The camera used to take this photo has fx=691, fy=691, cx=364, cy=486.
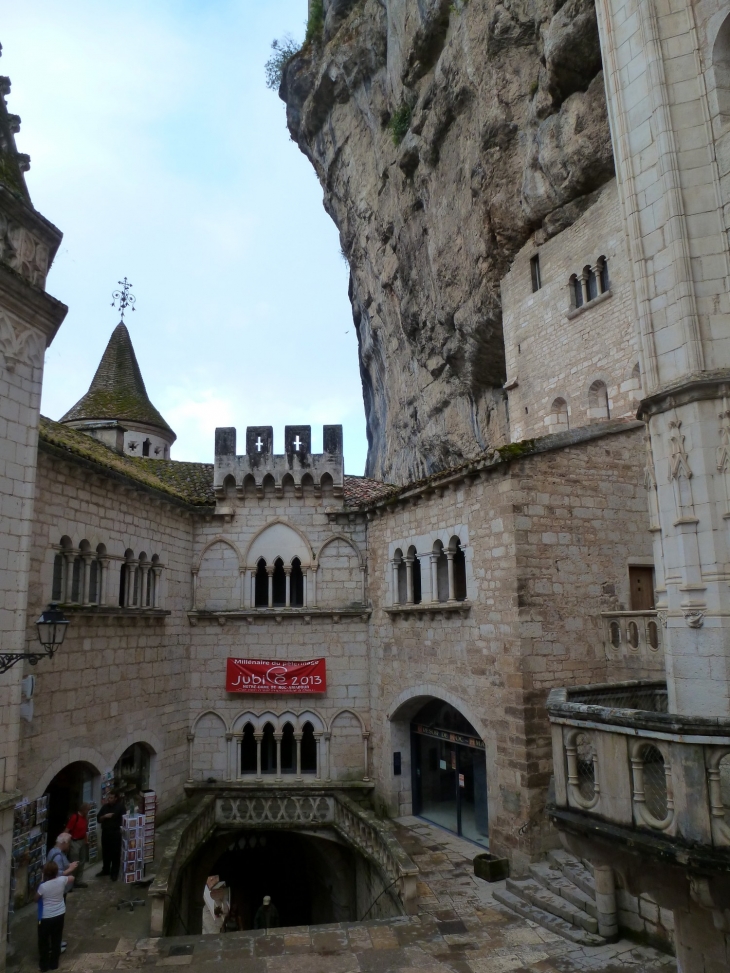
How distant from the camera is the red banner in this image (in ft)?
57.7

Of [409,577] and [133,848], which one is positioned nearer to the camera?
[133,848]

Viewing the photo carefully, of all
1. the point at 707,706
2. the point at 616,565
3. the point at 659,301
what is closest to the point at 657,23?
the point at 659,301

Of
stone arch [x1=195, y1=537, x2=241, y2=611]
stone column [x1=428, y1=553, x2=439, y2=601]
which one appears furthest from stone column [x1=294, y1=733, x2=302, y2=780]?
stone column [x1=428, y1=553, x2=439, y2=601]

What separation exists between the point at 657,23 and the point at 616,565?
8547 mm

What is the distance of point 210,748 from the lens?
17.6 m

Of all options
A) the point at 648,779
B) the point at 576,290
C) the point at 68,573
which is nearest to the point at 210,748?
the point at 68,573

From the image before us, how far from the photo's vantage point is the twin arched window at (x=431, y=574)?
14.2m

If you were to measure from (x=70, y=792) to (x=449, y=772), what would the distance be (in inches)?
310

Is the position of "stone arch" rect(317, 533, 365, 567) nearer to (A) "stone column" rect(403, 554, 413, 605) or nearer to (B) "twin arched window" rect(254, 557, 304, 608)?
(B) "twin arched window" rect(254, 557, 304, 608)

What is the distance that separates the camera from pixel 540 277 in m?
21.6

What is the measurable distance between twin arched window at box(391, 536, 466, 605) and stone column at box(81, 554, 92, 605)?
6.81 meters

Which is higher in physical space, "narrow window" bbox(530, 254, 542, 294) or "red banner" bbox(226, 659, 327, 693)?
Result: "narrow window" bbox(530, 254, 542, 294)

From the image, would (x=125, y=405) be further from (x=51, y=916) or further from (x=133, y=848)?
(x=51, y=916)

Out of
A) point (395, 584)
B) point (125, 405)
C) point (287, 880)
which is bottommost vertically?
point (287, 880)
